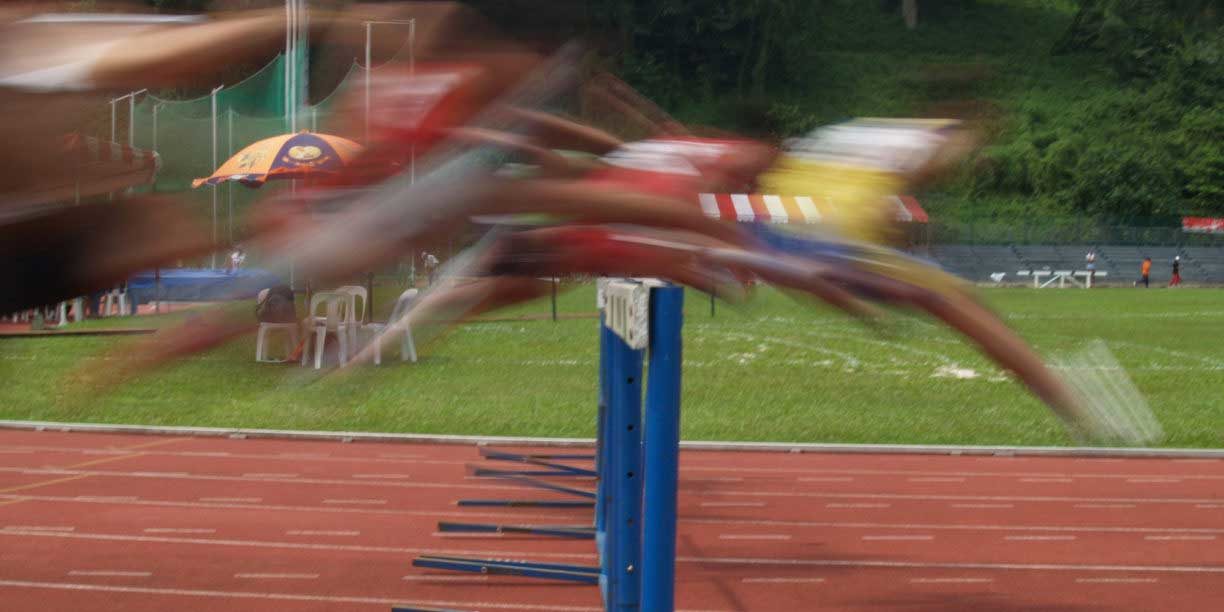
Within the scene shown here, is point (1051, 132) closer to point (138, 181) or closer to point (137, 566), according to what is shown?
point (138, 181)

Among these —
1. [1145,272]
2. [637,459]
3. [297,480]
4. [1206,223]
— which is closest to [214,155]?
[637,459]

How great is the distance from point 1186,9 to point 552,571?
393cm

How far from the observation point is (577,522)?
5.26 m

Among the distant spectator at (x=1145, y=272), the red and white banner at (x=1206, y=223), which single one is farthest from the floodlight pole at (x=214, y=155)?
the distant spectator at (x=1145, y=272)

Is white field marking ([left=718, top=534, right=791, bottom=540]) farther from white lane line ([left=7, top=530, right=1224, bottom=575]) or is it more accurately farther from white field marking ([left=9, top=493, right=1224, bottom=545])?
white lane line ([left=7, top=530, right=1224, bottom=575])

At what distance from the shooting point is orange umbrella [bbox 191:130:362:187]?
28 cm

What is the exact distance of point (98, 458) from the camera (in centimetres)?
648

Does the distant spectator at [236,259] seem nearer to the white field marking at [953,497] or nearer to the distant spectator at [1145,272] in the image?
the white field marking at [953,497]

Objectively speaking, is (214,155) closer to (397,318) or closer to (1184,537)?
(397,318)

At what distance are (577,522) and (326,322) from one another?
198 inches

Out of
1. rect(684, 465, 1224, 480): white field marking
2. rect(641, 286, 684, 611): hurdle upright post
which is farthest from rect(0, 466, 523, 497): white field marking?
rect(641, 286, 684, 611): hurdle upright post

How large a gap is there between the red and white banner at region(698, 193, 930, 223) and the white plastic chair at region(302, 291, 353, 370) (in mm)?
83

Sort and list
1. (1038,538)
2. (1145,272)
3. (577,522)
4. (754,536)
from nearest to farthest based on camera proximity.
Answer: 1. (754,536)
2. (1038,538)
3. (577,522)
4. (1145,272)

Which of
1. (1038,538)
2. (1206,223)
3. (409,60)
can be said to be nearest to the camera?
(409,60)
